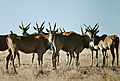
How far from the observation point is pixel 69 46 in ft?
43.6

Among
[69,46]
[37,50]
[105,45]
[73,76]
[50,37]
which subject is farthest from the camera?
[105,45]

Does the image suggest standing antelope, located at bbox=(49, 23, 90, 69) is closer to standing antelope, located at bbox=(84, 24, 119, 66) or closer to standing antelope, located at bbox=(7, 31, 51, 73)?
standing antelope, located at bbox=(7, 31, 51, 73)

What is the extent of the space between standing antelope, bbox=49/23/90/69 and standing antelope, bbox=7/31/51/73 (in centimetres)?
58

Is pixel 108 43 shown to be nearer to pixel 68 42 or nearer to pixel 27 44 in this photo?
pixel 68 42

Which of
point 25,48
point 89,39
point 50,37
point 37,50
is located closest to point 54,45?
point 50,37

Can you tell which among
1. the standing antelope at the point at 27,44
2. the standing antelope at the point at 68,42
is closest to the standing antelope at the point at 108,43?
the standing antelope at the point at 68,42

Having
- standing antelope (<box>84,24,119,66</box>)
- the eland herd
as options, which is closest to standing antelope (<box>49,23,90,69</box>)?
the eland herd

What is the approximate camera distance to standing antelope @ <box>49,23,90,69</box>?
41.0ft

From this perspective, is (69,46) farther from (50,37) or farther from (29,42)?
(29,42)

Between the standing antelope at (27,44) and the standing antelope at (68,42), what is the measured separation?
22.7 inches

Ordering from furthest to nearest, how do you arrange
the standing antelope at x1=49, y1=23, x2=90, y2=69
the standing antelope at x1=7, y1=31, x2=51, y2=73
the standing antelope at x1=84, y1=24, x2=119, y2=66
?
the standing antelope at x1=84, y1=24, x2=119, y2=66 → the standing antelope at x1=49, y1=23, x2=90, y2=69 → the standing antelope at x1=7, y1=31, x2=51, y2=73

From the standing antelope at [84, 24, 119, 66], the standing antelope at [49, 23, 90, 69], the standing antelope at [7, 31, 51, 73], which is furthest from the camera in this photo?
the standing antelope at [84, 24, 119, 66]

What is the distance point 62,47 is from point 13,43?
3.70m

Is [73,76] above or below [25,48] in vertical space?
below
